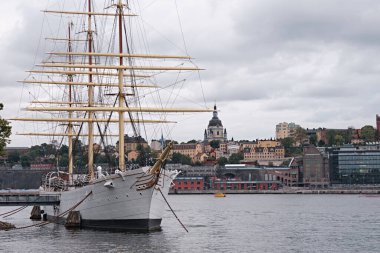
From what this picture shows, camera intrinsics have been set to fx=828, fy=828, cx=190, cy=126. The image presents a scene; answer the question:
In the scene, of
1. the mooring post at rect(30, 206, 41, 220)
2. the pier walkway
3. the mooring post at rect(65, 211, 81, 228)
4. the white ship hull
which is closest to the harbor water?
the mooring post at rect(65, 211, 81, 228)

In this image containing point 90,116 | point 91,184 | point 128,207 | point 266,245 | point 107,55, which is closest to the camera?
point 266,245

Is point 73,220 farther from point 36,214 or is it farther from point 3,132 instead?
point 36,214

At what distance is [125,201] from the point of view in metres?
54.2

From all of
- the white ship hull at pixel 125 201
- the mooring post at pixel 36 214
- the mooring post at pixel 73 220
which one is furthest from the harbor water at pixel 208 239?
the mooring post at pixel 36 214

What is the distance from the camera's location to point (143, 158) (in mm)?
60094

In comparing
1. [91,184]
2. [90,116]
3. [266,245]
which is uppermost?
[90,116]

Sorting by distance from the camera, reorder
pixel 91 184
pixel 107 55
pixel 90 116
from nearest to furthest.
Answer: pixel 91 184 < pixel 107 55 < pixel 90 116

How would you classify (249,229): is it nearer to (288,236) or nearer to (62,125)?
(288,236)

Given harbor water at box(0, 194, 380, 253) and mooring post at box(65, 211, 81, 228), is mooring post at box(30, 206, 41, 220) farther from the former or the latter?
mooring post at box(65, 211, 81, 228)

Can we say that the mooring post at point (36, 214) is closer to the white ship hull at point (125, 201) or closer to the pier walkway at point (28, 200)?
the pier walkway at point (28, 200)

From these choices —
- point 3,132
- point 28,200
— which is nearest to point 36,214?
point 28,200

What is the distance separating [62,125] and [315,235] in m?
33.5

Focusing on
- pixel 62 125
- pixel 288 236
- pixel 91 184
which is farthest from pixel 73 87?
pixel 288 236

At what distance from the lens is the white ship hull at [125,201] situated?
175 feet
